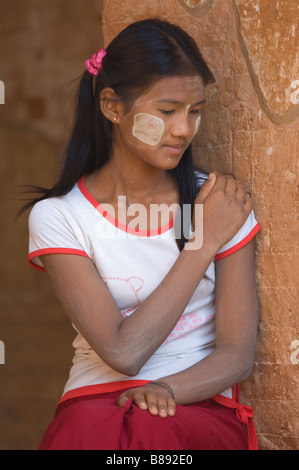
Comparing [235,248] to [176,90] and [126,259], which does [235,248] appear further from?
[176,90]

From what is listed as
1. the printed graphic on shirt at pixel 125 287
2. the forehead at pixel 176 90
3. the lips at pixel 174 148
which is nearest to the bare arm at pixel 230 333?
the printed graphic on shirt at pixel 125 287

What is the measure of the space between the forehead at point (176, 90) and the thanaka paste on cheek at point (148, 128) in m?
0.06

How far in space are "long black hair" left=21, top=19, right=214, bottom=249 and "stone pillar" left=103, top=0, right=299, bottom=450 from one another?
12 cm

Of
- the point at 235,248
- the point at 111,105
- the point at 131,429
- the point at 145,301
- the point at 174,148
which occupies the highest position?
the point at 111,105

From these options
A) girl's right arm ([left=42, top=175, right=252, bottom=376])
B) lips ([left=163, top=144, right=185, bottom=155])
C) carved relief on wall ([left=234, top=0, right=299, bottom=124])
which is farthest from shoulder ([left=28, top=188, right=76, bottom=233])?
carved relief on wall ([left=234, top=0, right=299, bottom=124])

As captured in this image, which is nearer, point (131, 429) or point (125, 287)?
point (131, 429)

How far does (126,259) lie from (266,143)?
0.52 meters

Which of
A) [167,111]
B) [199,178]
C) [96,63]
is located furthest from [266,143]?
[96,63]

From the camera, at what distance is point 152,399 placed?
1891 millimetres

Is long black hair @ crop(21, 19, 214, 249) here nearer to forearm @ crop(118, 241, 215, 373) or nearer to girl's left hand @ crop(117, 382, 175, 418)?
forearm @ crop(118, 241, 215, 373)

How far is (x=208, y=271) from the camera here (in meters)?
2.22

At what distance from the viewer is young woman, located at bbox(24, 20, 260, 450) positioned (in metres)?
2.05

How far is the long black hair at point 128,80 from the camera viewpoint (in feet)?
6.86

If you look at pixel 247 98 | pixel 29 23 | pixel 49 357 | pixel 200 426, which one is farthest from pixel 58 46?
pixel 200 426
